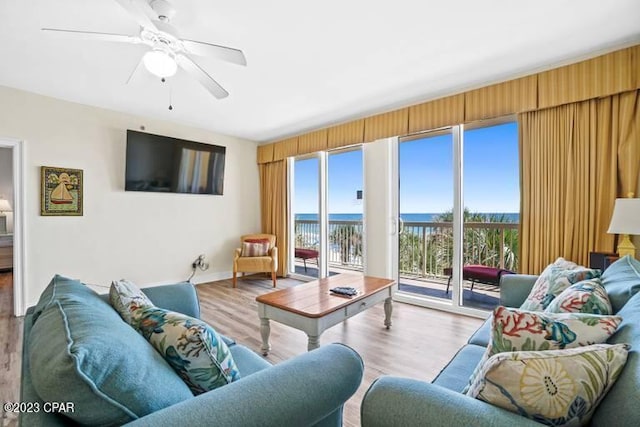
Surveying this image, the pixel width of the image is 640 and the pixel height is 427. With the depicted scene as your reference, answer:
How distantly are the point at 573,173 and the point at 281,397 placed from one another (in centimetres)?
292

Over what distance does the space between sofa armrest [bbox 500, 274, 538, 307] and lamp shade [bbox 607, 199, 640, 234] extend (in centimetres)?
65

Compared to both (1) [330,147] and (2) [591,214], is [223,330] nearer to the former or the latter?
(1) [330,147]

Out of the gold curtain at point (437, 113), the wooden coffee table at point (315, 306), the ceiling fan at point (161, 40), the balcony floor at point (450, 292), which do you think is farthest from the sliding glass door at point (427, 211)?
the ceiling fan at point (161, 40)

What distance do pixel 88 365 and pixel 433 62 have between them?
2902mm

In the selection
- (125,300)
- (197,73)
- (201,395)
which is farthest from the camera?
(197,73)

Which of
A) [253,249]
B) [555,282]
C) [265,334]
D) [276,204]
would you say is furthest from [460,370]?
[276,204]

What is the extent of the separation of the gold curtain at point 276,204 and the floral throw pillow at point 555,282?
147 inches

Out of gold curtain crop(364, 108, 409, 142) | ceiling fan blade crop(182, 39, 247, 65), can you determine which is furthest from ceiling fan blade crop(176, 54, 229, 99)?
gold curtain crop(364, 108, 409, 142)

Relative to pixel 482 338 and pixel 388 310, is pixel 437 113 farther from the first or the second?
pixel 482 338

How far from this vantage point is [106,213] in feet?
12.1

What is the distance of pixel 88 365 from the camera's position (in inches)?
23.6

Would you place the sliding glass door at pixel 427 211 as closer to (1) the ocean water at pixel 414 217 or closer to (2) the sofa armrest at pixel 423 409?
(1) the ocean water at pixel 414 217

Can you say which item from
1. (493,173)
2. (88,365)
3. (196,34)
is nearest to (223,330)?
(88,365)

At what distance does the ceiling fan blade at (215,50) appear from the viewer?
185 centimetres
